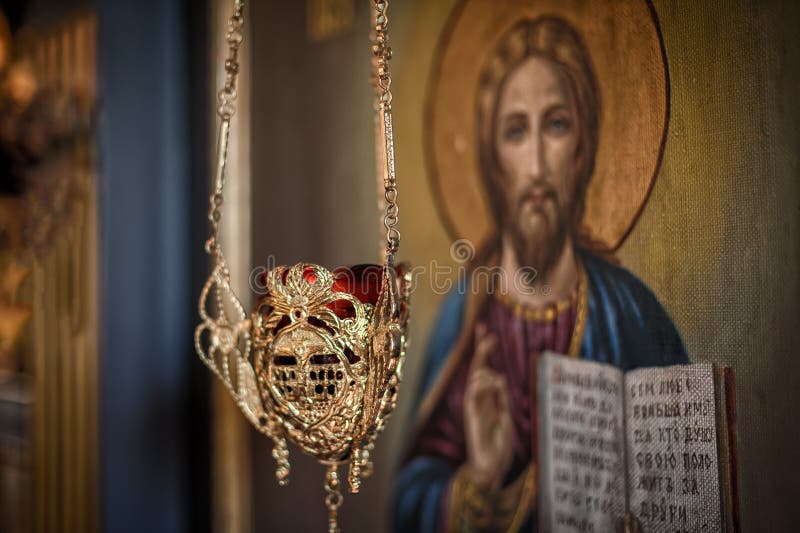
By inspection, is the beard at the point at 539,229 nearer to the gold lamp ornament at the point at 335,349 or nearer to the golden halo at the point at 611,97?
the golden halo at the point at 611,97

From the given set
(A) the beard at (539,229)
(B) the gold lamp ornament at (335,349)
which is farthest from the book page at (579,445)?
(B) the gold lamp ornament at (335,349)

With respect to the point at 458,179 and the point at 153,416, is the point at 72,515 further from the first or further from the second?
the point at 458,179

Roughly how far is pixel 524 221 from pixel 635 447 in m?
0.43

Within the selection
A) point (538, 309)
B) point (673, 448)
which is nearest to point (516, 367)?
point (538, 309)

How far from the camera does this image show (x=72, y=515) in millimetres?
2021

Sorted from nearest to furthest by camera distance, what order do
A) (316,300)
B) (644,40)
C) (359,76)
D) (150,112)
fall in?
(316,300) → (644,40) → (359,76) → (150,112)

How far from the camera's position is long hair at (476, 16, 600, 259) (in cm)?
124

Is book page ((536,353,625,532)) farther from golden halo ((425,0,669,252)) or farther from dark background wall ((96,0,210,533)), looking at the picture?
dark background wall ((96,0,210,533))

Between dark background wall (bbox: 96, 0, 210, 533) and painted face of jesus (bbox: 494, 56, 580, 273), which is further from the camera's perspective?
dark background wall (bbox: 96, 0, 210, 533)

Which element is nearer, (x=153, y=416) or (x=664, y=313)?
(x=664, y=313)

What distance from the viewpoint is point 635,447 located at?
1160mm

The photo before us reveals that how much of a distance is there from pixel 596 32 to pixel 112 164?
135 cm

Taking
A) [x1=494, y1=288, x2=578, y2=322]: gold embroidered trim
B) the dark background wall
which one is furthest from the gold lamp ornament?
the dark background wall

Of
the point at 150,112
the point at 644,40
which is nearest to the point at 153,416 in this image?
the point at 150,112
